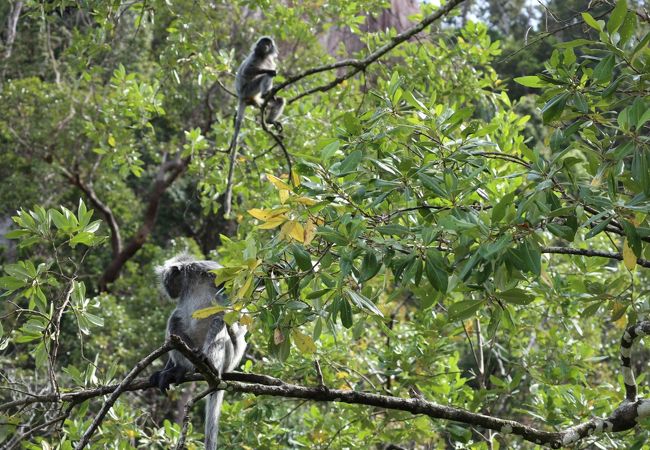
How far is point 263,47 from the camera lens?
7305 millimetres

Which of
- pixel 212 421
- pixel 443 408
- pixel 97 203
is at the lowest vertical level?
pixel 97 203

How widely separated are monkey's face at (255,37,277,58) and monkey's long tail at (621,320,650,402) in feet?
17.4

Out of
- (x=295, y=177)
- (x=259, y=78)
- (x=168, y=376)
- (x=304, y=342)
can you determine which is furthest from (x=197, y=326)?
(x=259, y=78)

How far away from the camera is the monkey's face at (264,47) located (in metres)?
7.22

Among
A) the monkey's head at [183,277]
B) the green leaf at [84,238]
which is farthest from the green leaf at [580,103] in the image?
the monkey's head at [183,277]

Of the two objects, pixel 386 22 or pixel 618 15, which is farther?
pixel 386 22

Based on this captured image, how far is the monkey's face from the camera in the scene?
23.7ft

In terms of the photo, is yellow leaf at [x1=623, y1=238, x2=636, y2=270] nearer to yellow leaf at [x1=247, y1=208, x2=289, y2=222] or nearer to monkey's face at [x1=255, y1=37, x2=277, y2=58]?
yellow leaf at [x1=247, y1=208, x2=289, y2=222]

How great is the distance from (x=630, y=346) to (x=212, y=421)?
1853mm

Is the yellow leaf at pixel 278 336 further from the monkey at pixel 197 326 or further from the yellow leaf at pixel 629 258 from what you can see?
the monkey at pixel 197 326

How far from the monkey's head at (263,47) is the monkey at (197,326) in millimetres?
3316

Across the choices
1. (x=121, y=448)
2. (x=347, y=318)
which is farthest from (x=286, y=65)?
(x=347, y=318)

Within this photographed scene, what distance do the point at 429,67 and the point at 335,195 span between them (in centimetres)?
288

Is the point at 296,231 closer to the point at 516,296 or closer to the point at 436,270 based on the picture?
the point at 436,270
